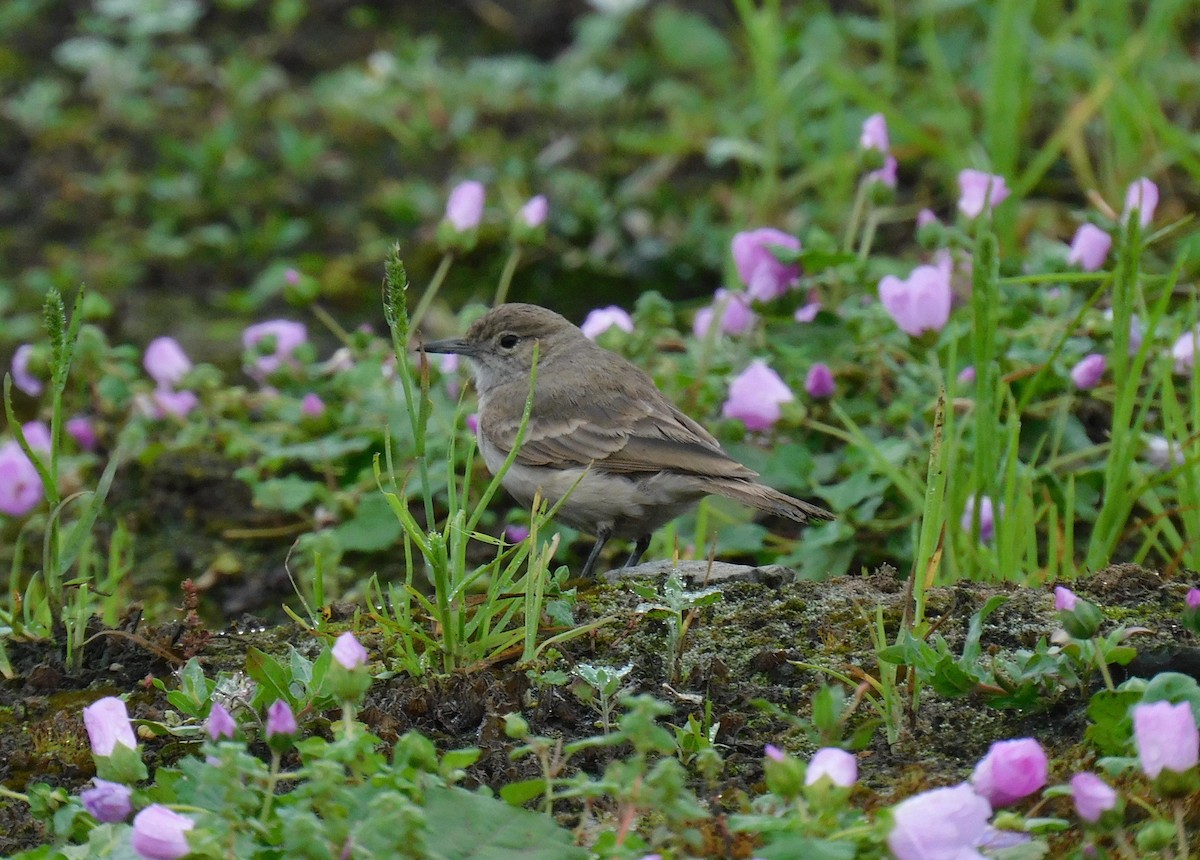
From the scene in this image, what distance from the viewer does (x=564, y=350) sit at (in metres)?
5.33

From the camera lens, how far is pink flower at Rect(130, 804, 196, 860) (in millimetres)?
2289

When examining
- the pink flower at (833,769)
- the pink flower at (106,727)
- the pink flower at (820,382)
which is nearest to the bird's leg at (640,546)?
the pink flower at (820,382)

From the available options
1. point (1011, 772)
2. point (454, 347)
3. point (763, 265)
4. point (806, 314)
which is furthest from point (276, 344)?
point (1011, 772)

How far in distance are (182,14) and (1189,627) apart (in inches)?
289

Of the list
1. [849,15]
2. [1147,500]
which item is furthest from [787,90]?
[1147,500]

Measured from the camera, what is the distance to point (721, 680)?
3.10 metres

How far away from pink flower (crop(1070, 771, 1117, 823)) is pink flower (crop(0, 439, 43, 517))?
3705 mm

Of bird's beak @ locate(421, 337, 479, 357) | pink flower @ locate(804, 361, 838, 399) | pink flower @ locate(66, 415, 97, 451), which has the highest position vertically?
pink flower @ locate(804, 361, 838, 399)

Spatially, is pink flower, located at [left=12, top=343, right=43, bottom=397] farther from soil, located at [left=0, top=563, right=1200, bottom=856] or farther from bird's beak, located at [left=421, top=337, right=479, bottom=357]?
soil, located at [left=0, top=563, right=1200, bottom=856]

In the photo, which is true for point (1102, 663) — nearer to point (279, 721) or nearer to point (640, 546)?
point (279, 721)

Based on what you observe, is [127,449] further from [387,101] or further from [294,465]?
[387,101]

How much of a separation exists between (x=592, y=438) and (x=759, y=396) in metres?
0.52

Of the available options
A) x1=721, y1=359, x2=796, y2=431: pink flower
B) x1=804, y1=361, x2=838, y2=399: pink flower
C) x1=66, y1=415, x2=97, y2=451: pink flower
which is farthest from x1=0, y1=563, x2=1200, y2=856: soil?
x1=66, y1=415, x2=97, y2=451: pink flower

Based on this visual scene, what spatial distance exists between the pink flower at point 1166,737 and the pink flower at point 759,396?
241 centimetres
